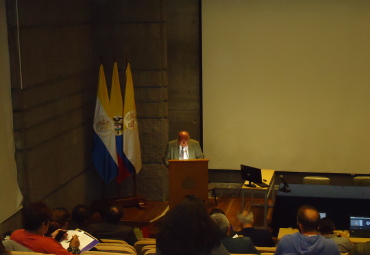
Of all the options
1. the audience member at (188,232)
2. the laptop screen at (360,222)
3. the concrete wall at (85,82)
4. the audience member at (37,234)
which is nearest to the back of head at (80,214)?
the concrete wall at (85,82)

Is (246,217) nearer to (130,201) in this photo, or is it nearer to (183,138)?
(183,138)

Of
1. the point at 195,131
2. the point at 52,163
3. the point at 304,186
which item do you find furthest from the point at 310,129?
the point at 52,163

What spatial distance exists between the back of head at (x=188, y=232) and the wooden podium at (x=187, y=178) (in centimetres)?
430

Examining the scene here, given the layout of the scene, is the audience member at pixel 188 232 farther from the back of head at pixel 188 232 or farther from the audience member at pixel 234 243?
the audience member at pixel 234 243

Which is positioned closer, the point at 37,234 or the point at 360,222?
the point at 37,234

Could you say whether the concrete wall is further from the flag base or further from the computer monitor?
the computer monitor

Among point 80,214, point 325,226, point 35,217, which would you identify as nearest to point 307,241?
point 325,226

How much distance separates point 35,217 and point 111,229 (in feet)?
4.60

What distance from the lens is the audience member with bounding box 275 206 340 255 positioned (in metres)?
3.90

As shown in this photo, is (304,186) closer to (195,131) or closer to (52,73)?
(195,131)

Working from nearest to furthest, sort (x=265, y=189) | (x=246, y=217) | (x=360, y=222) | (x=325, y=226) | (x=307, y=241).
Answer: (x=307, y=241), (x=325, y=226), (x=246, y=217), (x=360, y=222), (x=265, y=189)

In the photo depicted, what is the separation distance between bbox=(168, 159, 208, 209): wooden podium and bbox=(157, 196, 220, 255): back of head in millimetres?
4301

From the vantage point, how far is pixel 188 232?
3010 millimetres

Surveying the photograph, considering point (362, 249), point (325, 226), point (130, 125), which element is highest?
point (130, 125)
